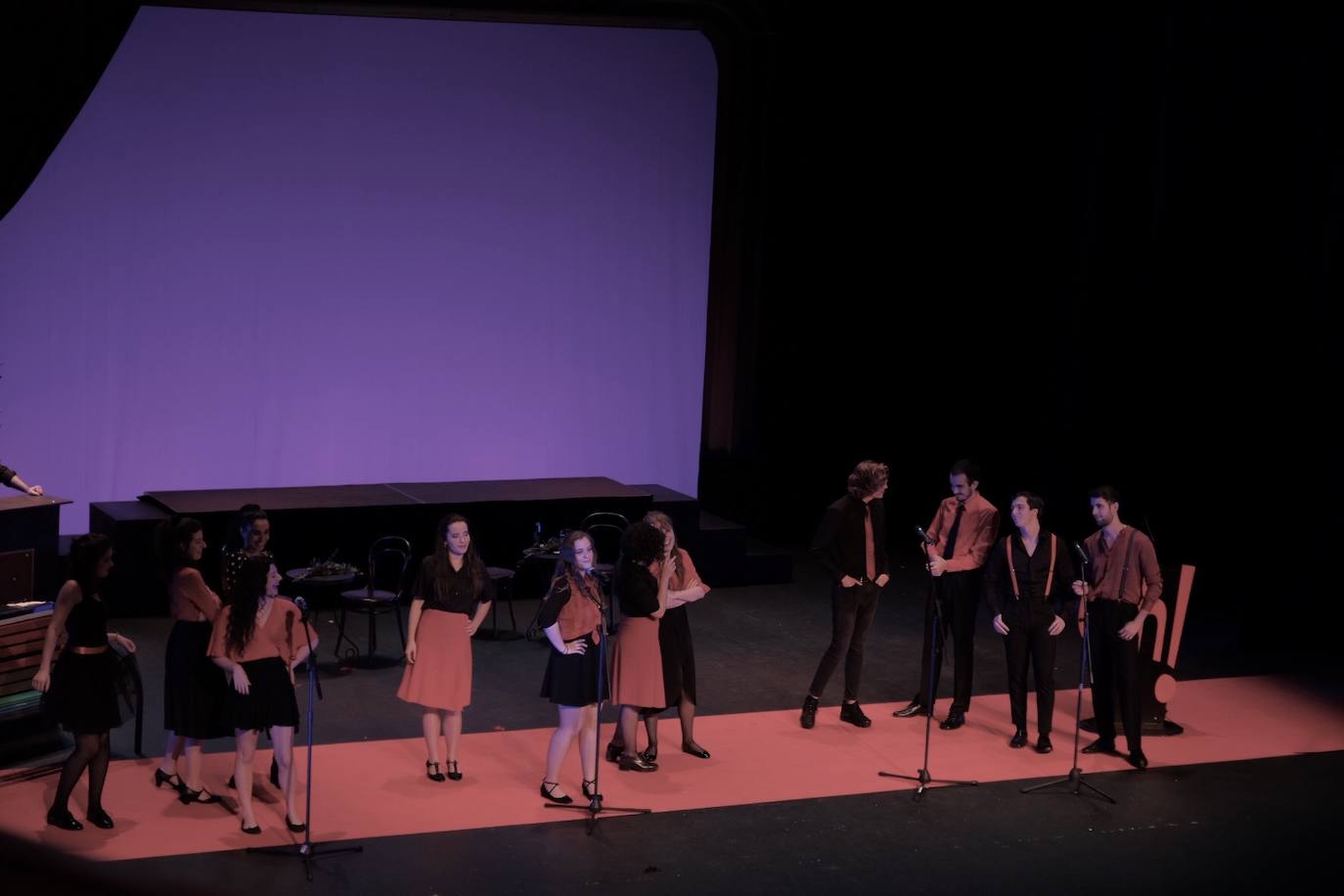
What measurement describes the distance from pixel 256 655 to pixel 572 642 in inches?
47.1

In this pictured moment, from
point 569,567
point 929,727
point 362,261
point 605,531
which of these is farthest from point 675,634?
point 362,261

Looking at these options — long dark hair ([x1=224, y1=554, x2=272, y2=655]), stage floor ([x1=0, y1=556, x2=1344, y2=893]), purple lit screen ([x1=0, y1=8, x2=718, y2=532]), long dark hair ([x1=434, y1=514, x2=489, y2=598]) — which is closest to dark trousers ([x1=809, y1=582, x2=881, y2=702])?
stage floor ([x1=0, y1=556, x2=1344, y2=893])

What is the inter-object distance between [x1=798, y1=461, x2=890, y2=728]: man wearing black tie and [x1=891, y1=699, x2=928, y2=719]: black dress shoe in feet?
0.95

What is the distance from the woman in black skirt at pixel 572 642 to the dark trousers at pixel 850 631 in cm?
163


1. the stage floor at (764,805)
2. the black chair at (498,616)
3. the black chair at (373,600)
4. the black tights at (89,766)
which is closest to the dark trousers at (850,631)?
the stage floor at (764,805)

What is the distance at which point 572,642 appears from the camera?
5.81 meters

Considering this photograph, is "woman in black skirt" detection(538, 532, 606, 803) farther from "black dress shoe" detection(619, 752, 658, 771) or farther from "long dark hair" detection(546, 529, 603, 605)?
"black dress shoe" detection(619, 752, 658, 771)

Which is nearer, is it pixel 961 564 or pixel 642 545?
pixel 642 545

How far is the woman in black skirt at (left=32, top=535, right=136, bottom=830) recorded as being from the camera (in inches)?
211

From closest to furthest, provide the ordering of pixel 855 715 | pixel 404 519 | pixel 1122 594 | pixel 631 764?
pixel 631 764
pixel 1122 594
pixel 855 715
pixel 404 519

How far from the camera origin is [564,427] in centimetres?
1119

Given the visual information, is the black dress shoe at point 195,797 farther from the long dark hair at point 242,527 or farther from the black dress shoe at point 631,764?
the black dress shoe at point 631,764

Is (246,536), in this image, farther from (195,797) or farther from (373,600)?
(373,600)

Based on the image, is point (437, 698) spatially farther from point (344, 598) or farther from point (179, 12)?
point (179, 12)
